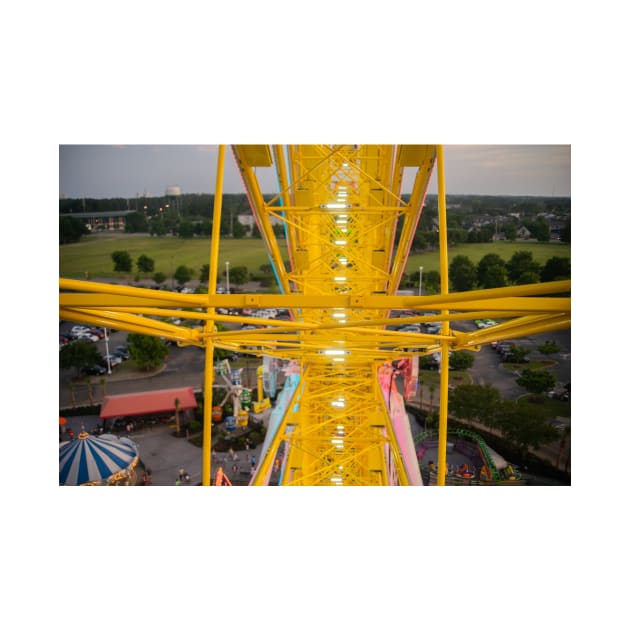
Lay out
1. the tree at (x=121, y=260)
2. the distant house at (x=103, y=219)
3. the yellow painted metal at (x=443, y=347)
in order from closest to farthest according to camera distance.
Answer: the yellow painted metal at (x=443, y=347), the distant house at (x=103, y=219), the tree at (x=121, y=260)

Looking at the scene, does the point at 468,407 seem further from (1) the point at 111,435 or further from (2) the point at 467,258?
(1) the point at 111,435

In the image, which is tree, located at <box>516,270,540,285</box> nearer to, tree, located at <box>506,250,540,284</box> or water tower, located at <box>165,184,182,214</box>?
tree, located at <box>506,250,540,284</box>

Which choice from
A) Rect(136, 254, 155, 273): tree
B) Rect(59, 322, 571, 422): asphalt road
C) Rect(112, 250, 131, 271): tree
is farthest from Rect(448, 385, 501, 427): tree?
Rect(112, 250, 131, 271): tree

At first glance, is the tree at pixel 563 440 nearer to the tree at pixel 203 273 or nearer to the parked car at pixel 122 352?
the tree at pixel 203 273

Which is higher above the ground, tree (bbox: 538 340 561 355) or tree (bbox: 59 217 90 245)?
tree (bbox: 59 217 90 245)

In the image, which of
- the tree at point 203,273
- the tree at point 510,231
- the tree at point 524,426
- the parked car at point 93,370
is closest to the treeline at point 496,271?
the tree at point 510,231

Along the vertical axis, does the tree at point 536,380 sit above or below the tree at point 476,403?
above

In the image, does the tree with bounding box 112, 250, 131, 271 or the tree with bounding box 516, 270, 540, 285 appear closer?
the tree with bounding box 516, 270, 540, 285
